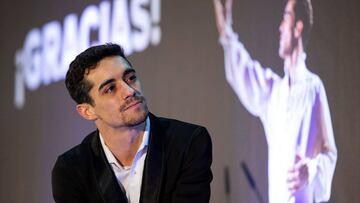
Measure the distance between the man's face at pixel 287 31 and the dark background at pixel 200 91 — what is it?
0.02 m

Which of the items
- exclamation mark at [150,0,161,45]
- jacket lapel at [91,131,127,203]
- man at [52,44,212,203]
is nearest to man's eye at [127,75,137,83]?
man at [52,44,212,203]

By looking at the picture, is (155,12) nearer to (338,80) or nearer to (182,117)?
(182,117)

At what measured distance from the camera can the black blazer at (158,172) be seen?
158cm

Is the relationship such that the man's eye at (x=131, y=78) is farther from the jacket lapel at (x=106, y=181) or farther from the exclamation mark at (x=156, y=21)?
the exclamation mark at (x=156, y=21)

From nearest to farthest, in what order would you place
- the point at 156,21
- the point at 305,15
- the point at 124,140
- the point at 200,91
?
1. the point at 124,140
2. the point at 305,15
3. the point at 200,91
4. the point at 156,21

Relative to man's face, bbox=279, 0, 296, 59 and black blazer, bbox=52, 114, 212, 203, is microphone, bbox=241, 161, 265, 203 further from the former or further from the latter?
black blazer, bbox=52, 114, 212, 203

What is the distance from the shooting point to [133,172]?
64.5 inches

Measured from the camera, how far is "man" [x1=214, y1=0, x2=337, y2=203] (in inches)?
79.2

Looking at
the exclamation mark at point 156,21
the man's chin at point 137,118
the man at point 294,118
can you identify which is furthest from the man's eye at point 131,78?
the exclamation mark at point 156,21

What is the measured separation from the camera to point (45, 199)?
2.88 m

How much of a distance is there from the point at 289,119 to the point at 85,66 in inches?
34.6

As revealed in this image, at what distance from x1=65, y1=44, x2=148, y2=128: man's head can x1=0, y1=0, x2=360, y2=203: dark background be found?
0.73 meters

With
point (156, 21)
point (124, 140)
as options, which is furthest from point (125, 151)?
point (156, 21)

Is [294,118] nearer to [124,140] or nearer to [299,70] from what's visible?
[299,70]
